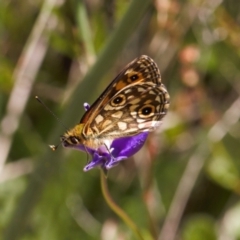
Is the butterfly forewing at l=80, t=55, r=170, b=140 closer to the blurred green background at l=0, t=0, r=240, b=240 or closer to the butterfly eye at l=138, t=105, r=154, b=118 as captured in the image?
the butterfly eye at l=138, t=105, r=154, b=118

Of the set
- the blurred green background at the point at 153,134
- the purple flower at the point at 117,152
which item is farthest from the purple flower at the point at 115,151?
the blurred green background at the point at 153,134

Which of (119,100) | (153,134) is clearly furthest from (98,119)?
(153,134)

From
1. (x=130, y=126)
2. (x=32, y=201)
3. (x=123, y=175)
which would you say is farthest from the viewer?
(x=123, y=175)

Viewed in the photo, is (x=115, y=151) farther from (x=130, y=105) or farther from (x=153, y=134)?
(x=153, y=134)

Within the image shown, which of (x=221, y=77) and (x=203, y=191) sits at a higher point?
(x=221, y=77)

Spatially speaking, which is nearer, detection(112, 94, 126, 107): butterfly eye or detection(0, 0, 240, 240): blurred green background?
detection(112, 94, 126, 107): butterfly eye

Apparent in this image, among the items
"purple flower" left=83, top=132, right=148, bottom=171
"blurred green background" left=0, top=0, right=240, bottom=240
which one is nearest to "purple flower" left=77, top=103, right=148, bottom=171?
"purple flower" left=83, top=132, right=148, bottom=171

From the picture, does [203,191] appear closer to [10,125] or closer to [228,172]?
[228,172]

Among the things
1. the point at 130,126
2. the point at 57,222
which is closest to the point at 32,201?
the point at 130,126
